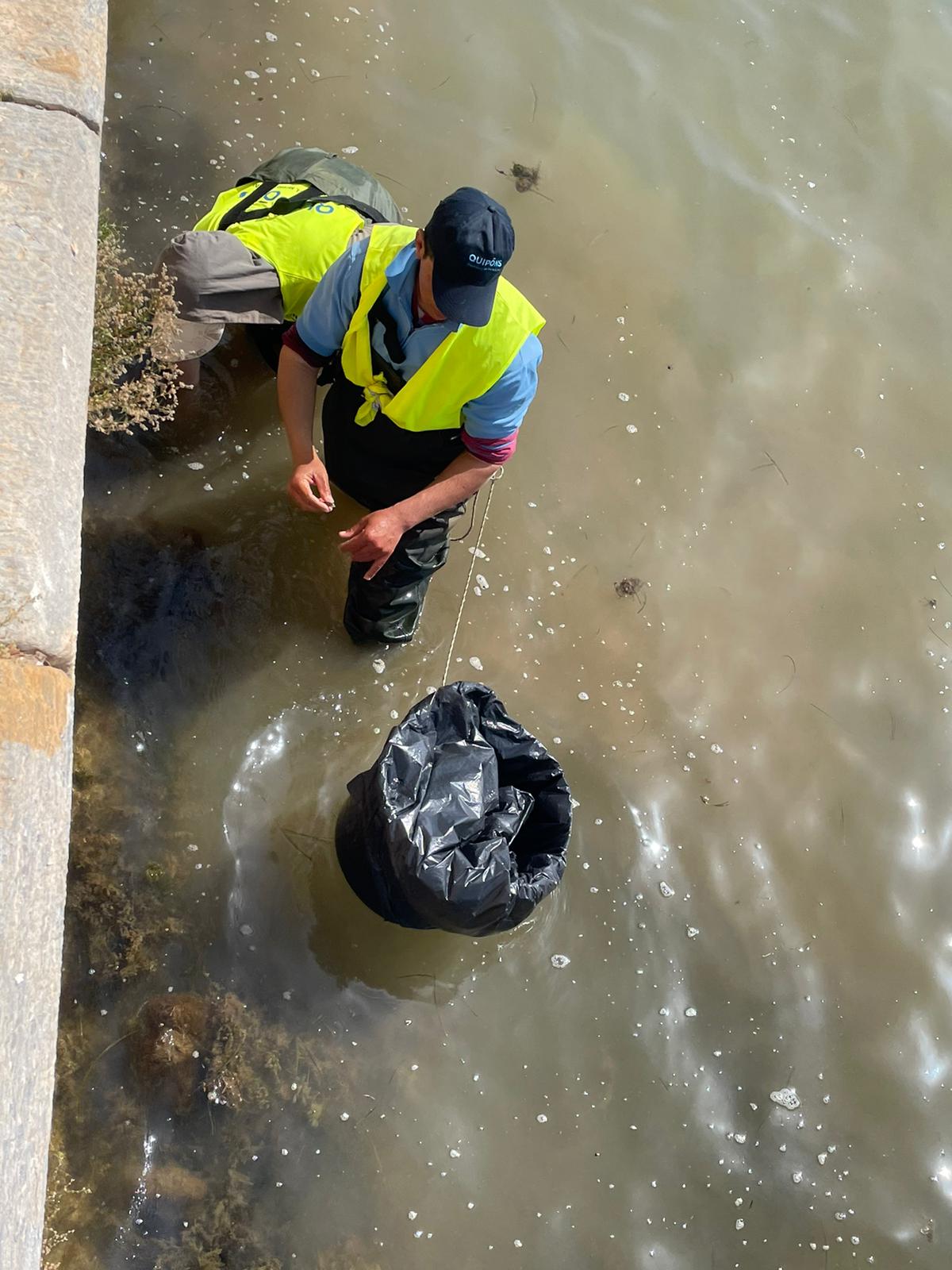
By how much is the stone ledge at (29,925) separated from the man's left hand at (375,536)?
809mm

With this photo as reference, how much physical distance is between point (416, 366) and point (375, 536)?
449 millimetres

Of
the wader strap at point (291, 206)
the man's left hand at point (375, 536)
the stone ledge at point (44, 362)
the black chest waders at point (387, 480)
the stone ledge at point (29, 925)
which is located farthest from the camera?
the wader strap at point (291, 206)

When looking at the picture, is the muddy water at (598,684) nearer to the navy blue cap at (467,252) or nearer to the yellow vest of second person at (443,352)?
the yellow vest of second person at (443,352)

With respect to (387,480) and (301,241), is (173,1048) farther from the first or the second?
(301,241)

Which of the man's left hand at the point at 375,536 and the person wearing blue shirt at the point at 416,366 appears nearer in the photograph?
the person wearing blue shirt at the point at 416,366

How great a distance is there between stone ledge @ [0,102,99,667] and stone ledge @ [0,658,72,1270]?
0.14 metres

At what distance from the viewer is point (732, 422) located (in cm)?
409

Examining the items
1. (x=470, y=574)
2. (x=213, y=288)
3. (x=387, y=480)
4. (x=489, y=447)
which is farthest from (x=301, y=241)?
(x=470, y=574)

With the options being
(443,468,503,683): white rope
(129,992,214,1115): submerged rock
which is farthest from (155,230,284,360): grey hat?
(129,992,214,1115): submerged rock

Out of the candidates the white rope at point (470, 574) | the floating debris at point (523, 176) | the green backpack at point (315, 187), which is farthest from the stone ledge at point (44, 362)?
the floating debris at point (523, 176)

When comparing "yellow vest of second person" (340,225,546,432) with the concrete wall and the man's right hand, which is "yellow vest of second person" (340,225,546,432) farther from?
the concrete wall

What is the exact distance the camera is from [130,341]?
294 cm

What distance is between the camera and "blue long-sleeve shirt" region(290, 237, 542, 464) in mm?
2465

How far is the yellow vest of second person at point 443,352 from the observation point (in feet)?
7.95
